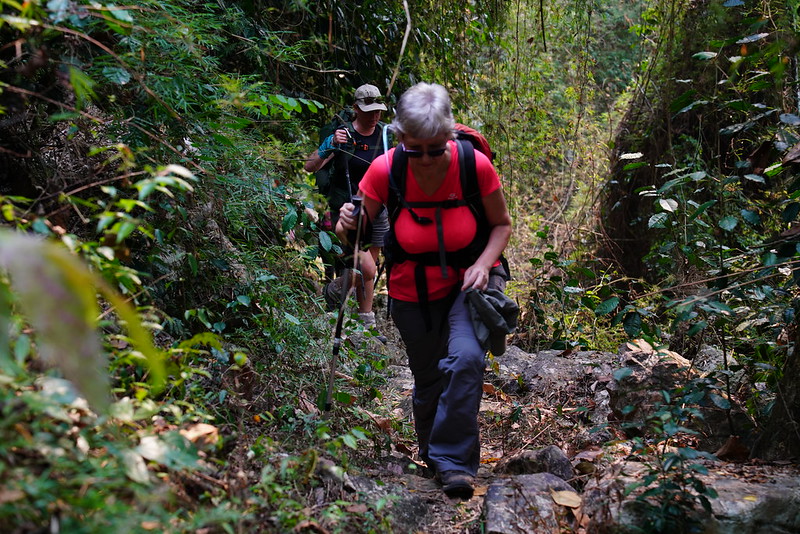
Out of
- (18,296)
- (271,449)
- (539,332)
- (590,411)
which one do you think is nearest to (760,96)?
(539,332)

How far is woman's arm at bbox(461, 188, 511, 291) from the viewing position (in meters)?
3.64

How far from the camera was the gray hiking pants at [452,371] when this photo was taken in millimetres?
3611

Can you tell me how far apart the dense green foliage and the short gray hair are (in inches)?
5.2

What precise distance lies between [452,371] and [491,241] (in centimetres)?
69

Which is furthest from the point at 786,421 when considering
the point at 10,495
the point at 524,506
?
the point at 10,495

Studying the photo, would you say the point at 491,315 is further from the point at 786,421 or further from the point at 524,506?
the point at 786,421

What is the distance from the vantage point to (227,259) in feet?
13.9

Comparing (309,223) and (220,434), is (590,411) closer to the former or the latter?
(309,223)

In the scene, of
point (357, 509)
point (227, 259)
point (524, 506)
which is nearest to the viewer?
point (357, 509)

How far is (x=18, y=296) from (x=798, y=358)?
11.3 ft

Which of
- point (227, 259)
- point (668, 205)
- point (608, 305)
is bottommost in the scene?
point (608, 305)

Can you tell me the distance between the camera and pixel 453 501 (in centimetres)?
361

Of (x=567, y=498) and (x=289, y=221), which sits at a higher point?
(x=289, y=221)

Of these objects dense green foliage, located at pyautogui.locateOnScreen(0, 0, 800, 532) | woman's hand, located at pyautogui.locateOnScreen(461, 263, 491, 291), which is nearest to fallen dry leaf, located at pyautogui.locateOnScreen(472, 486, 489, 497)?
dense green foliage, located at pyautogui.locateOnScreen(0, 0, 800, 532)
